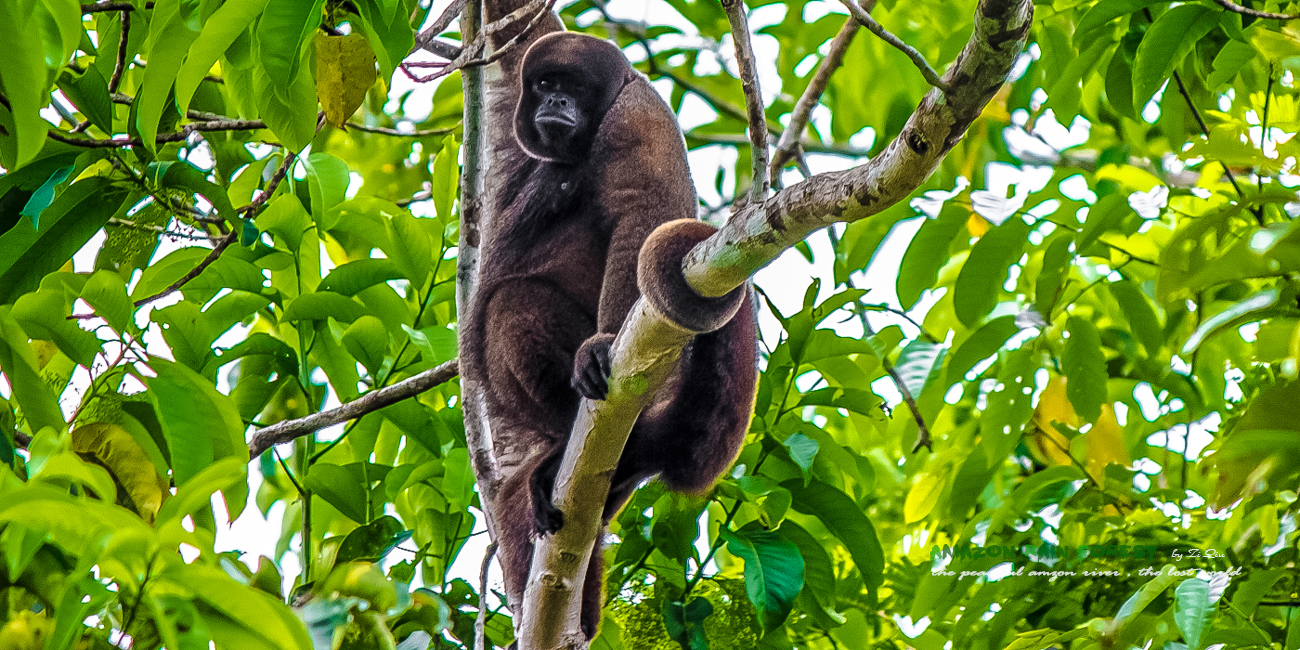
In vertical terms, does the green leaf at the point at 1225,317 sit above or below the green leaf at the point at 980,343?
below

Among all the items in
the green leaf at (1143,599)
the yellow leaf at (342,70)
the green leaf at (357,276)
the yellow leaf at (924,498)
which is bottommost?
the green leaf at (1143,599)

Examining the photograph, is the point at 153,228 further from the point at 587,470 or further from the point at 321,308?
the point at 587,470

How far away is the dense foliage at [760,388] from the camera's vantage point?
1718mm

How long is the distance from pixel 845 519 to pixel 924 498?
3.19ft

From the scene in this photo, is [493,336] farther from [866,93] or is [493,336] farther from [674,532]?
[866,93]

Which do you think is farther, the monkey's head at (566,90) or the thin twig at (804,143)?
the thin twig at (804,143)

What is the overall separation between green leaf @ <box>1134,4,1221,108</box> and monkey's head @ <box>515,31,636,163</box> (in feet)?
4.19

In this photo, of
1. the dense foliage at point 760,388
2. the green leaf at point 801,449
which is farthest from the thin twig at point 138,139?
the green leaf at point 801,449

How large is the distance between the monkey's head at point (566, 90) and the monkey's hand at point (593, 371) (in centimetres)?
74

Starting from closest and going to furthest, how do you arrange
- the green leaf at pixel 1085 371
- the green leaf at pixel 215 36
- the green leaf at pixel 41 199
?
1. the green leaf at pixel 215 36
2. the green leaf at pixel 41 199
3. the green leaf at pixel 1085 371

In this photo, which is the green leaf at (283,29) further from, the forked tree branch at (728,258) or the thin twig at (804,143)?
the thin twig at (804,143)

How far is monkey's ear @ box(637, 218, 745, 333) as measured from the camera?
5.86 ft

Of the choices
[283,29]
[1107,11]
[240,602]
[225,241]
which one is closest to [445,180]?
[225,241]

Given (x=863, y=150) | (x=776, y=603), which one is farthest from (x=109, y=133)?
(x=863, y=150)
